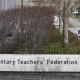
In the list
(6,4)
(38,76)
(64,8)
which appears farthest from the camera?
(6,4)

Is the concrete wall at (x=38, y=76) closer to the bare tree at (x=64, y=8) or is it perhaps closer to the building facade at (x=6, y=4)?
the bare tree at (x=64, y=8)

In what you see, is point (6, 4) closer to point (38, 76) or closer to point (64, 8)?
point (64, 8)

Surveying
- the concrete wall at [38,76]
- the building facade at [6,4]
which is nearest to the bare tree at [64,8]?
the concrete wall at [38,76]

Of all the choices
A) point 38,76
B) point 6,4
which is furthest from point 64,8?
point 6,4

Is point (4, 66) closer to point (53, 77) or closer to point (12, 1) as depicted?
point (53, 77)

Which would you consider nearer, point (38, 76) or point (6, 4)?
point (38, 76)

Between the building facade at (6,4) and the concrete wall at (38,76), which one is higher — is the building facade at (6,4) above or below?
above

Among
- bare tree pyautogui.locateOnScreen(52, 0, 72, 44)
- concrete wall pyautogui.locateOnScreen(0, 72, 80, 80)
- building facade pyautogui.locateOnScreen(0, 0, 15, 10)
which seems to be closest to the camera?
concrete wall pyautogui.locateOnScreen(0, 72, 80, 80)

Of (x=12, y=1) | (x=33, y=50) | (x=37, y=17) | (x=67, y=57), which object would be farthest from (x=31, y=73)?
(x=12, y=1)

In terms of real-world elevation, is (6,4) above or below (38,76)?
above

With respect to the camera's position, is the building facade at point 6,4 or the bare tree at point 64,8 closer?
the bare tree at point 64,8

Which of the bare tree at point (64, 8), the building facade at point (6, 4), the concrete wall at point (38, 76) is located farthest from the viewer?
the building facade at point (6, 4)

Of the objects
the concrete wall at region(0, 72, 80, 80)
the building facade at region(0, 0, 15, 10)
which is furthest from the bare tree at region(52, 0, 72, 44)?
the building facade at region(0, 0, 15, 10)

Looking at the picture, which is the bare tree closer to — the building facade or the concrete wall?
the concrete wall
